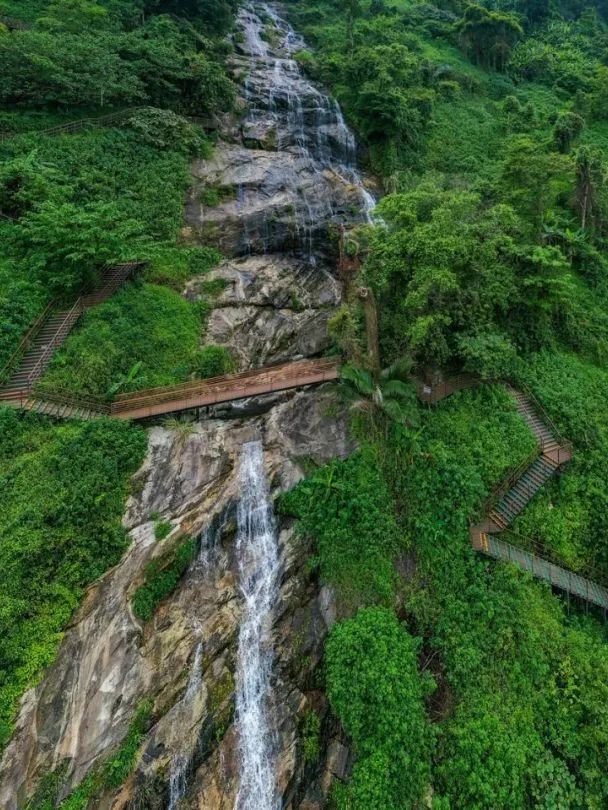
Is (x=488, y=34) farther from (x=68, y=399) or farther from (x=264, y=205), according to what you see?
(x=68, y=399)

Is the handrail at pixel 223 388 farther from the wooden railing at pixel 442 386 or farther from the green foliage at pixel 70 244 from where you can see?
the green foliage at pixel 70 244

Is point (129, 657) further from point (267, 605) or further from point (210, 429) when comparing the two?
point (210, 429)

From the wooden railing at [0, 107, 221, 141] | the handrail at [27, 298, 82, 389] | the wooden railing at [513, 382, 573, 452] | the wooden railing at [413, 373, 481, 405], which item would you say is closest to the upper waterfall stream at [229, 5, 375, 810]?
the wooden railing at [413, 373, 481, 405]

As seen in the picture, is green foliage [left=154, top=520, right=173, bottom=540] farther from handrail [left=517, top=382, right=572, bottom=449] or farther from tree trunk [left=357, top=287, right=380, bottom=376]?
handrail [left=517, top=382, right=572, bottom=449]

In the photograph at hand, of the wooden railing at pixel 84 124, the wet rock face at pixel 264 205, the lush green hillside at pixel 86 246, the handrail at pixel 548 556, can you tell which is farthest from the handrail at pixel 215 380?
the wooden railing at pixel 84 124

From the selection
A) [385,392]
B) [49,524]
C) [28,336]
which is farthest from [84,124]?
[385,392]
